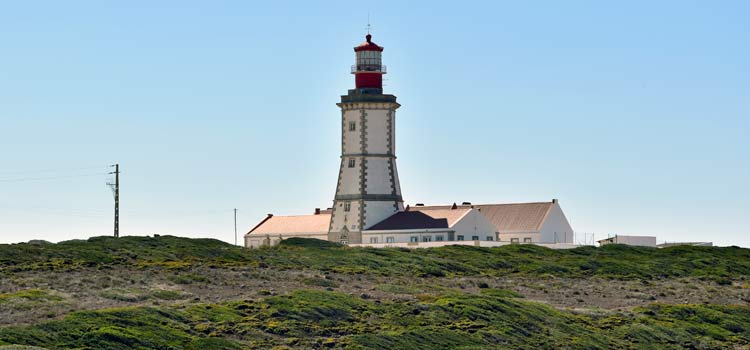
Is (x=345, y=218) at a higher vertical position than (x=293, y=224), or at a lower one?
higher

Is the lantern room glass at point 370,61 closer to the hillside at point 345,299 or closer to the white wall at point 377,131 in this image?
the white wall at point 377,131

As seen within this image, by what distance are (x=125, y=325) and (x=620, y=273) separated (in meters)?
38.0

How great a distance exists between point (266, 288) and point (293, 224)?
47477 millimetres

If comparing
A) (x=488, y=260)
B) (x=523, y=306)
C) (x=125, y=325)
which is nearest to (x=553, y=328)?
(x=523, y=306)

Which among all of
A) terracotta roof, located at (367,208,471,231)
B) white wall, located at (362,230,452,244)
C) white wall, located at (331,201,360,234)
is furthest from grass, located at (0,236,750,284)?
white wall, located at (331,201,360,234)

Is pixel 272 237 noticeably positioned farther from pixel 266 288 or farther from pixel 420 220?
pixel 266 288

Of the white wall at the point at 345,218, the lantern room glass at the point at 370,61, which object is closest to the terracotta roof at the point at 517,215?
the white wall at the point at 345,218

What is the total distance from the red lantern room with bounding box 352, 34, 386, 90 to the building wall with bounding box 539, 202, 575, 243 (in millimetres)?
14714

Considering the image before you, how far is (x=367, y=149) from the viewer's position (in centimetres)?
8962

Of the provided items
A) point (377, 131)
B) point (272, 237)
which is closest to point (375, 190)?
point (377, 131)

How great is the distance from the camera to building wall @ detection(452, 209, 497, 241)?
292ft

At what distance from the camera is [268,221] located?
104000mm

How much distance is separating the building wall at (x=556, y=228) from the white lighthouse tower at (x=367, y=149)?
10.5 meters

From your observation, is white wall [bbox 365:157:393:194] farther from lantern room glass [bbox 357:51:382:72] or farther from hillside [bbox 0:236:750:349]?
hillside [bbox 0:236:750:349]
